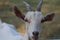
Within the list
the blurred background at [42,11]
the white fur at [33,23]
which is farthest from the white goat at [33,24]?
the blurred background at [42,11]

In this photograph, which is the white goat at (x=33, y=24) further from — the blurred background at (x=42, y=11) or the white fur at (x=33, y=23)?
the blurred background at (x=42, y=11)

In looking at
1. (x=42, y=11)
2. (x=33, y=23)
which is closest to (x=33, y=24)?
(x=33, y=23)

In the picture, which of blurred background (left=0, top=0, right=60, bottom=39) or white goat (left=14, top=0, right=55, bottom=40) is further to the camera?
blurred background (left=0, top=0, right=60, bottom=39)

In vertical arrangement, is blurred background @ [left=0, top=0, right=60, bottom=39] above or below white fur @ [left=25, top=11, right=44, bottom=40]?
below

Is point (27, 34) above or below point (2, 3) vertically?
above

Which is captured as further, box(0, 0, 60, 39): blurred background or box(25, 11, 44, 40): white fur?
box(0, 0, 60, 39): blurred background

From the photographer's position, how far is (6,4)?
34.6 feet

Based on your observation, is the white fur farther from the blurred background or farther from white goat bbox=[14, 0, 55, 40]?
the blurred background

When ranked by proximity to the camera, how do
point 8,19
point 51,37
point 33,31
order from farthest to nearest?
point 8,19 → point 51,37 → point 33,31

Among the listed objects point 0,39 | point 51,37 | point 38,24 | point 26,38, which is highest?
point 38,24

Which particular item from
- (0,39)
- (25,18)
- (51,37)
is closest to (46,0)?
(51,37)

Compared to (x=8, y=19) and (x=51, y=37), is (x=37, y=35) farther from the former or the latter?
(x=8, y=19)

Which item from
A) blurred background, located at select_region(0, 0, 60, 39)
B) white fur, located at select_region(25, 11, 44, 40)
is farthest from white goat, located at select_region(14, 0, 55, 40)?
blurred background, located at select_region(0, 0, 60, 39)

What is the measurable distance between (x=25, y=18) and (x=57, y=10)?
6.93 meters
